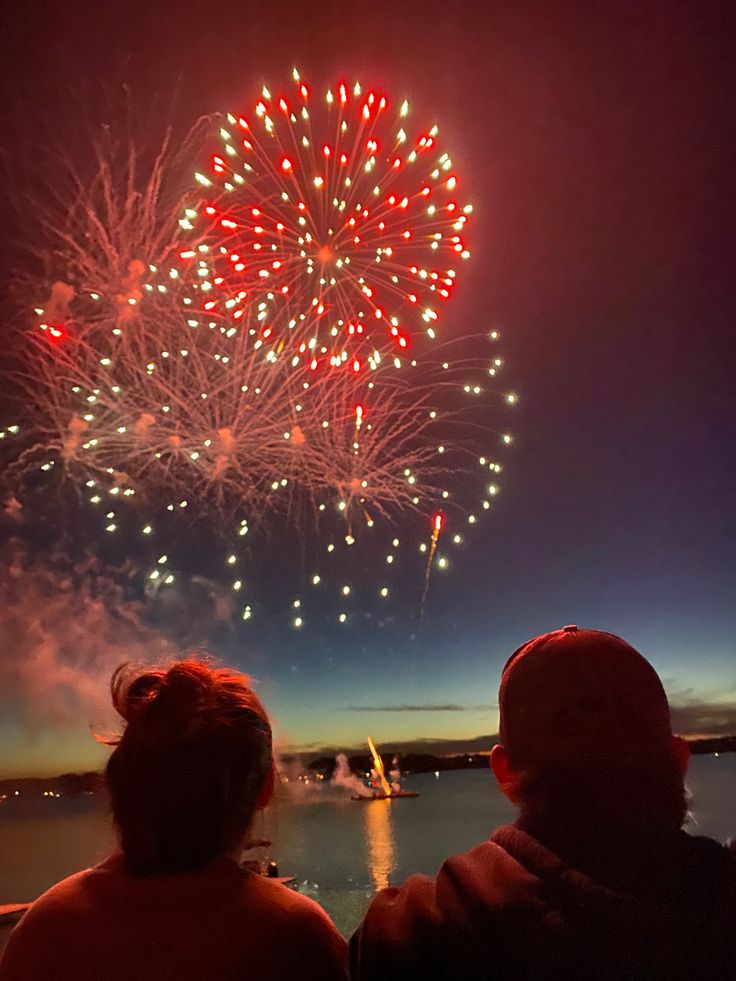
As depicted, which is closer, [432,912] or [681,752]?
[432,912]

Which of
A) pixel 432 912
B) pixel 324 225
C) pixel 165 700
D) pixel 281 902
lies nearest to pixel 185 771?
pixel 165 700

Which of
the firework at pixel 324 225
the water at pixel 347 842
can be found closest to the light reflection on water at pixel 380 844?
the water at pixel 347 842

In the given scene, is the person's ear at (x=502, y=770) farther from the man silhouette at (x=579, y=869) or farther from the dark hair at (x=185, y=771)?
the dark hair at (x=185, y=771)

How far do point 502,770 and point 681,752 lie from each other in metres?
0.30

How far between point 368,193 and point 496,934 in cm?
472

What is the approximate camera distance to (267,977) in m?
1.13

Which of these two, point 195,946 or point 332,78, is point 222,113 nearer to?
point 332,78

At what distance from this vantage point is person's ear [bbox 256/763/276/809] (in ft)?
4.49

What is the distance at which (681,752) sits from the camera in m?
1.27

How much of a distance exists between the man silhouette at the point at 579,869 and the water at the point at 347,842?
0.38 feet

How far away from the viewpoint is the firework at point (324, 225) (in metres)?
4.68

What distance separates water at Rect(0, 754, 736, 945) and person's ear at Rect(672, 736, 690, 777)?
0.02 meters

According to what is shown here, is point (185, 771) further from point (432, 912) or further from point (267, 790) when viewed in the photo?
point (432, 912)

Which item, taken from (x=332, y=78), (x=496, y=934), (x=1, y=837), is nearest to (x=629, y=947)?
(x=496, y=934)
